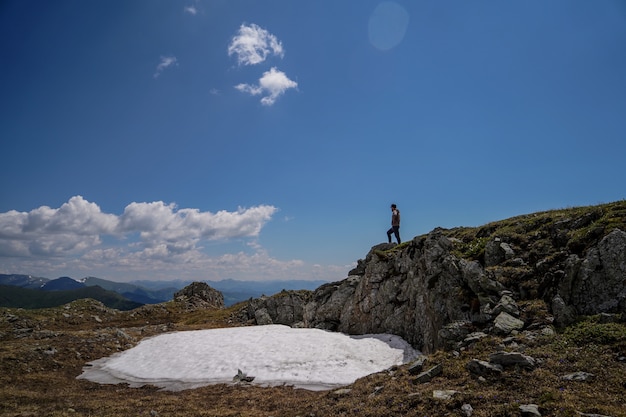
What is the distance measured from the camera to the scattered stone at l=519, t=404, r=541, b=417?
871cm

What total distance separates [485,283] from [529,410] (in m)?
11.6

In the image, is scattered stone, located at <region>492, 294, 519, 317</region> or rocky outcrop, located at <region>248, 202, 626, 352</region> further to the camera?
scattered stone, located at <region>492, 294, 519, 317</region>

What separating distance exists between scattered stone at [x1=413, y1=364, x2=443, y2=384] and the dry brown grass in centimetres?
28

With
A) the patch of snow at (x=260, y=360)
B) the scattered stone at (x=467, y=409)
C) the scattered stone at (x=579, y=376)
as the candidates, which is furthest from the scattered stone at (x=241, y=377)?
the scattered stone at (x=579, y=376)

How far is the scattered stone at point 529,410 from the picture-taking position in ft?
28.6

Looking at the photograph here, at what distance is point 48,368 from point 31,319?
→ 34.4 meters

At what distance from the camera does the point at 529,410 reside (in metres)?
8.84

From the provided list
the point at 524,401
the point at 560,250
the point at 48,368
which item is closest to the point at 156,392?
the point at 48,368

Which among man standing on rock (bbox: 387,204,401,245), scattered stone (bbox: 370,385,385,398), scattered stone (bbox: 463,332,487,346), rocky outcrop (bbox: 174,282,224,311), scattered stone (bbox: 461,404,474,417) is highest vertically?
man standing on rock (bbox: 387,204,401,245)

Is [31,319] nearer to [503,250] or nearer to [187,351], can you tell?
[187,351]

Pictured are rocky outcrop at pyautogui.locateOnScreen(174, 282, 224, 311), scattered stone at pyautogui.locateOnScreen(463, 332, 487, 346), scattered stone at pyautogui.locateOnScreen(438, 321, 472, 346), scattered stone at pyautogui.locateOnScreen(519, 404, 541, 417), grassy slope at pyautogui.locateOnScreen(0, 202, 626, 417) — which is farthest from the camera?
rocky outcrop at pyautogui.locateOnScreen(174, 282, 224, 311)

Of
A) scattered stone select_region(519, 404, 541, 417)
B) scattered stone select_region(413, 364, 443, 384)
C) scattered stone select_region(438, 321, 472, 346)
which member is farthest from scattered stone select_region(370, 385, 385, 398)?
scattered stone select_region(519, 404, 541, 417)

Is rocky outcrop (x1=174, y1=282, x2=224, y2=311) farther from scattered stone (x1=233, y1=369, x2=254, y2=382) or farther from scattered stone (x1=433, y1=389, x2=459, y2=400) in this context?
scattered stone (x1=433, y1=389, x2=459, y2=400)

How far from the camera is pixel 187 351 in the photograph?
2955 centimetres
